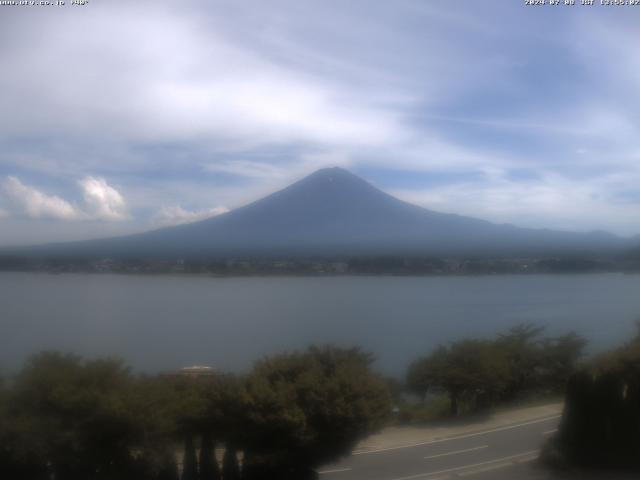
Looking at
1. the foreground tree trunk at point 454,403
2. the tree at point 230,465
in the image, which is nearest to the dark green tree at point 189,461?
the tree at point 230,465

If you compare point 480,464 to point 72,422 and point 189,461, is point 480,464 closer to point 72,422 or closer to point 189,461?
point 189,461

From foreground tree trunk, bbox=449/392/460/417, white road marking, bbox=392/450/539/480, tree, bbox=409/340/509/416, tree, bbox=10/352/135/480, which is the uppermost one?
tree, bbox=10/352/135/480

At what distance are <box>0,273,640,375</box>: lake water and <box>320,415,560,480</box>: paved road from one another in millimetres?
1851

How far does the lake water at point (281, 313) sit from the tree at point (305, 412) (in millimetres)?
1406

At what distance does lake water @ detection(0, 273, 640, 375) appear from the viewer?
1118 cm

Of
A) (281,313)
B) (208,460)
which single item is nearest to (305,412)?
(208,460)

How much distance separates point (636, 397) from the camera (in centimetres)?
722

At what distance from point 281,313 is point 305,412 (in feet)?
35.9

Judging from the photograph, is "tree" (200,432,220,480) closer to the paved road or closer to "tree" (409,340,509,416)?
the paved road

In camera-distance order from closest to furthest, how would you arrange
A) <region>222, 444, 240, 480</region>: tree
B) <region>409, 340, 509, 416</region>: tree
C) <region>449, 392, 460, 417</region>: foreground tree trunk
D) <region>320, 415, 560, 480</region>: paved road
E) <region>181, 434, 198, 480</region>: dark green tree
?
<region>181, 434, 198, 480</region>: dark green tree → <region>222, 444, 240, 480</region>: tree → <region>320, 415, 560, 480</region>: paved road → <region>449, 392, 460, 417</region>: foreground tree trunk → <region>409, 340, 509, 416</region>: tree

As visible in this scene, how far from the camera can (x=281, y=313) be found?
58.1ft

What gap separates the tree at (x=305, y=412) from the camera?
6664 mm

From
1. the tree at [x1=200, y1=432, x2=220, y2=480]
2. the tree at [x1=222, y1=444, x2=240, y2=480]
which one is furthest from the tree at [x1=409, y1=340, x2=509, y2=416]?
the tree at [x1=200, y1=432, x2=220, y2=480]

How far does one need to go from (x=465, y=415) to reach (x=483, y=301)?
1185 centimetres
